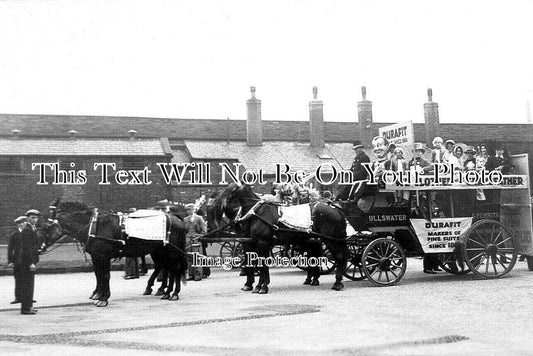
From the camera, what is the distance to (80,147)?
1202 inches

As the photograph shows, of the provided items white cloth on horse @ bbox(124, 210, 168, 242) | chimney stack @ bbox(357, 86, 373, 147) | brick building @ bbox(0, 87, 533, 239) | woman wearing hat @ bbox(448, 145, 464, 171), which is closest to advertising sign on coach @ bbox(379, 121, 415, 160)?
woman wearing hat @ bbox(448, 145, 464, 171)

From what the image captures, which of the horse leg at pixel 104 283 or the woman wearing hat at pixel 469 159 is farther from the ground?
the woman wearing hat at pixel 469 159

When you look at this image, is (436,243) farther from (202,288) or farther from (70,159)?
(70,159)

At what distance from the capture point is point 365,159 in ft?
42.5

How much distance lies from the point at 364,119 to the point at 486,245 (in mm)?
28890

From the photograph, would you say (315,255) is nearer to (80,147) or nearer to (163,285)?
(163,285)

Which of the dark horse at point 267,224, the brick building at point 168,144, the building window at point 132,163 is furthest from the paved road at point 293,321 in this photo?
the brick building at point 168,144

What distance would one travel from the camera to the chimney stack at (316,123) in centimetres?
3812

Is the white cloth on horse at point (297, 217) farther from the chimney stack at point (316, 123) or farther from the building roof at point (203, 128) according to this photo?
the building roof at point (203, 128)

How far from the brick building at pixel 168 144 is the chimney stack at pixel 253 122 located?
0.06 metres

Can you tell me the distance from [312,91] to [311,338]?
33.8 metres

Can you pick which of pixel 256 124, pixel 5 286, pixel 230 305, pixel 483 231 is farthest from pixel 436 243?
pixel 256 124

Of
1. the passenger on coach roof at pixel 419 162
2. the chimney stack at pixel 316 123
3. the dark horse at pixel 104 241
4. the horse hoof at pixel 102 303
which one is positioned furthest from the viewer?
the chimney stack at pixel 316 123

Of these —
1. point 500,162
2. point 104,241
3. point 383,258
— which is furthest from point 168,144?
point 104,241
